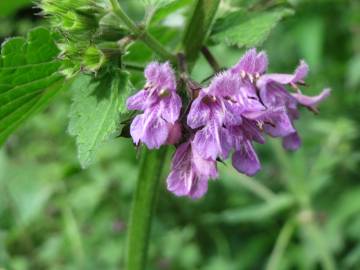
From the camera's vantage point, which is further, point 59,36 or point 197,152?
point 59,36

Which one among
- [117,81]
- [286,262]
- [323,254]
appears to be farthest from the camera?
[286,262]

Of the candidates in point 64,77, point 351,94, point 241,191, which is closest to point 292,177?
point 241,191

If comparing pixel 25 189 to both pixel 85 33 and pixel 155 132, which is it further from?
pixel 155 132

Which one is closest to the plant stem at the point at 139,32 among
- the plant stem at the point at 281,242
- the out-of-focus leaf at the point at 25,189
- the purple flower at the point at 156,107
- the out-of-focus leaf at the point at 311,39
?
the purple flower at the point at 156,107

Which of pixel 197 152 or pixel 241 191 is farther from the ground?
Answer: pixel 197 152

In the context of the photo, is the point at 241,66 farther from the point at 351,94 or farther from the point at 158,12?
the point at 351,94

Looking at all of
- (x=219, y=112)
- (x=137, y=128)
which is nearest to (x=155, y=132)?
(x=137, y=128)
